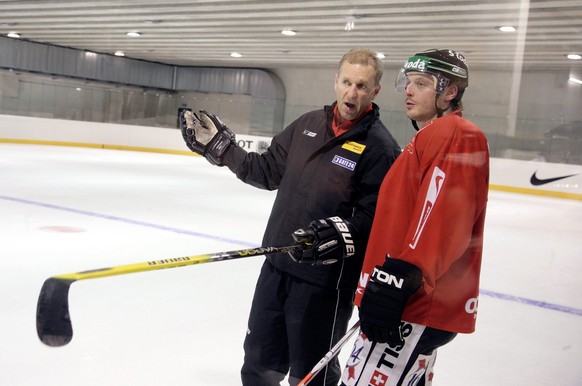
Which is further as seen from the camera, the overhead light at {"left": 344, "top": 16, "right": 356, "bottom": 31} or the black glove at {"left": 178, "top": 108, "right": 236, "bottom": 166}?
the overhead light at {"left": 344, "top": 16, "right": 356, "bottom": 31}

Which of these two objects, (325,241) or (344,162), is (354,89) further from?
(325,241)

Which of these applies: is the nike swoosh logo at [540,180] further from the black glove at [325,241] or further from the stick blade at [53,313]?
the stick blade at [53,313]

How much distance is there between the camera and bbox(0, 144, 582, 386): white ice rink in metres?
2.23

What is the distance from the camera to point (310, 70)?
47.2 ft

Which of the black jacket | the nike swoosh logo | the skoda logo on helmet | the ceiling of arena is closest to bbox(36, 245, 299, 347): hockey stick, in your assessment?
the black jacket

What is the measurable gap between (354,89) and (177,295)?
1.74 meters

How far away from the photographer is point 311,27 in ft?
38.2

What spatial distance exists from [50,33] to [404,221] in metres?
16.2

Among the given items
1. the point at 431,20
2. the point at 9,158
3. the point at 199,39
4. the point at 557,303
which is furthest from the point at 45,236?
the point at 199,39

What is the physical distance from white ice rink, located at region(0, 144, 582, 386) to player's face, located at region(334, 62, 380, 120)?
3.22 feet

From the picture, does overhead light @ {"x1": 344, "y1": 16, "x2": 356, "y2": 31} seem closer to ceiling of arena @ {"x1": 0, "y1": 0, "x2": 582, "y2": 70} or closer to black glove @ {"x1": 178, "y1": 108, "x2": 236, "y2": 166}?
ceiling of arena @ {"x1": 0, "y1": 0, "x2": 582, "y2": 70}

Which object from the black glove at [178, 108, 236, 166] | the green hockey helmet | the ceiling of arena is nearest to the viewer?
the green hockey helmet

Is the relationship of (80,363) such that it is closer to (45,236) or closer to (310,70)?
(45,236)

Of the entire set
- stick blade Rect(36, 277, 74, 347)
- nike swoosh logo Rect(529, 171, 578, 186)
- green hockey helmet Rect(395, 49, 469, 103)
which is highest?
green hockey helmet Rect(395, 49, 469, 103)
